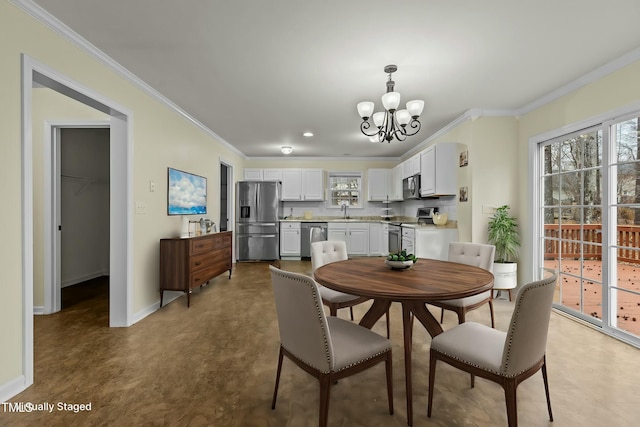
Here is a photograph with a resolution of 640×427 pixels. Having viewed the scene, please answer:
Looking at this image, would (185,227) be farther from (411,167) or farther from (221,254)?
(411,167)

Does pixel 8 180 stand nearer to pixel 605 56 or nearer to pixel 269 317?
pixel 269 317

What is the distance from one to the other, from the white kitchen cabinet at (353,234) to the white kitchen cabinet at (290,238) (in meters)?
0.74

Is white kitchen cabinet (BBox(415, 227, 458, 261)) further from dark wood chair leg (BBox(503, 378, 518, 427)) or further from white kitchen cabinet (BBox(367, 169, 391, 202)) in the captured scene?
dark wood chair leg (BBox(503, 378, 518, 427))

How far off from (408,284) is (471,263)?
132cm

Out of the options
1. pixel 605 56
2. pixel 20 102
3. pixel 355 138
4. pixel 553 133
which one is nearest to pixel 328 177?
pixel 355 138

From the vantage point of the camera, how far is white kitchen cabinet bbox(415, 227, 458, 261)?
14.8 feet

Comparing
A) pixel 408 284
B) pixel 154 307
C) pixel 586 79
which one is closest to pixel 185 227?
A: pixel 154 307

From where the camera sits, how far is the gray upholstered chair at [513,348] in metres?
1.38

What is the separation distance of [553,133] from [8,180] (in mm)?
4887

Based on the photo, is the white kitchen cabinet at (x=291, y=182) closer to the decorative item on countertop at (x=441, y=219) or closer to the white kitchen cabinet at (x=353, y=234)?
the white kitchen cabinet at (x=353, y=234)

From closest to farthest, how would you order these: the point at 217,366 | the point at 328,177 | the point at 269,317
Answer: the point at 217,366 < the point at 269,317 < the point at 328,177

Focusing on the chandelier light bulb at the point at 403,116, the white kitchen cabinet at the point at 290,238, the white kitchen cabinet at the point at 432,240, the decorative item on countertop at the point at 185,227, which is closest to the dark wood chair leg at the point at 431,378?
the chandelier light bulb at the point at 403,116

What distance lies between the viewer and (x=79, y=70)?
2418 mm

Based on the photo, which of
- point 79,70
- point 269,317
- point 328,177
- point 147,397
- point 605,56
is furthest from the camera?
point 328,177
